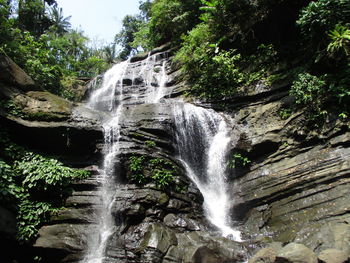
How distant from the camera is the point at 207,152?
36.1ft

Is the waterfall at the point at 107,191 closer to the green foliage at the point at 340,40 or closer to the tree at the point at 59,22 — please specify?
the green foliage at the point at 340,40

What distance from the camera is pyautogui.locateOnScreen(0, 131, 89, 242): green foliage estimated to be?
7688mm

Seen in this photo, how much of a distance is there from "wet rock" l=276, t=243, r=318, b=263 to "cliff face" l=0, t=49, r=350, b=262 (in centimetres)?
86

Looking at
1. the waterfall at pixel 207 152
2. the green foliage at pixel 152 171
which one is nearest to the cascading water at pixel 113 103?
the green foliage at pixel 152 171

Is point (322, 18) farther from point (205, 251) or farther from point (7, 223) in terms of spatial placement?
point (7, 223)

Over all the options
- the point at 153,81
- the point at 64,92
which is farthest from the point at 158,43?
the point at 64,92

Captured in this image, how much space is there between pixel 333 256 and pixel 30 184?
312 inches

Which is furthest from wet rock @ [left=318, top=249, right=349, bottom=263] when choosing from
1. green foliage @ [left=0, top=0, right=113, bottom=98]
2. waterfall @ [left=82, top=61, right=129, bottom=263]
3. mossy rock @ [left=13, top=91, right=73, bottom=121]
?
green foliage @ [left=0, top=0, right=113, bottom=98]

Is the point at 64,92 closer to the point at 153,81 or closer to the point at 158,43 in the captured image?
the point at 153,81

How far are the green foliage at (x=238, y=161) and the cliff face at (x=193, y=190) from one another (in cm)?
17

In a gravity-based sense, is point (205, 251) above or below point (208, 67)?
below

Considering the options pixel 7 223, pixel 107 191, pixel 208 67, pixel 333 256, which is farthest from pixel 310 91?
pixel 7 223

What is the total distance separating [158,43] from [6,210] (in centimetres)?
1669

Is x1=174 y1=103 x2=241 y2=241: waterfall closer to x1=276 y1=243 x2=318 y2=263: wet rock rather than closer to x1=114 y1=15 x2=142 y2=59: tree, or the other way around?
x1=276 y1=243 x2=318 y2=263: wet rock
